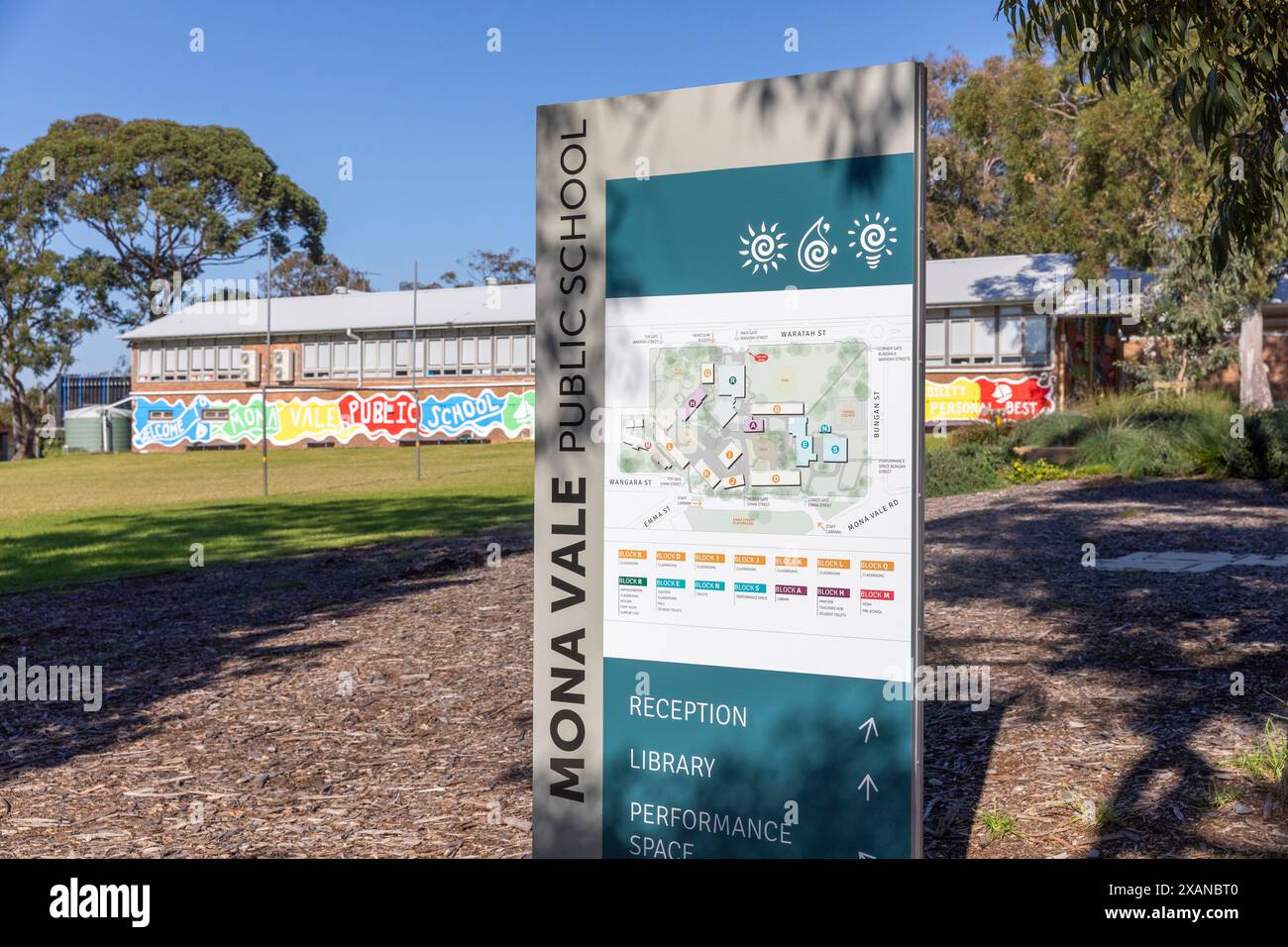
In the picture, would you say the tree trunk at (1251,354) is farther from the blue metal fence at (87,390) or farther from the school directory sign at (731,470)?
the blue metal fence at (87,390)

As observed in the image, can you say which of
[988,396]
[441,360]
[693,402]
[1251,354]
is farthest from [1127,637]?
[441,360]

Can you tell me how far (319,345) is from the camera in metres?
57.0

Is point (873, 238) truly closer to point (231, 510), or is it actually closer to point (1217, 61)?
point (1217, 61)

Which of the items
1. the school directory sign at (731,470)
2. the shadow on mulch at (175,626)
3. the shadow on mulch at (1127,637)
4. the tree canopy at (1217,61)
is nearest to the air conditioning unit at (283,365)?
the shadow on mulch at (175,626)

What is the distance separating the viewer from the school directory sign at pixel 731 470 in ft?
12.7

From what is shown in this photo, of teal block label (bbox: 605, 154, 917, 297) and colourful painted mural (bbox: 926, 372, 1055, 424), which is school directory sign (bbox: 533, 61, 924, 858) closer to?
teal block label (bbox: 605, 154, 917, 297)

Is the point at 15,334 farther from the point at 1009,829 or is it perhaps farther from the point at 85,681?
the point at 1009,829

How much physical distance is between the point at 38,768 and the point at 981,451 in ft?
58.4

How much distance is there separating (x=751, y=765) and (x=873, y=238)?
1686 millimetres

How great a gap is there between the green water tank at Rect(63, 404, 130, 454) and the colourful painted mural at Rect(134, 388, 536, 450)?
3.75m

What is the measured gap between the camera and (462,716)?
23.2ft

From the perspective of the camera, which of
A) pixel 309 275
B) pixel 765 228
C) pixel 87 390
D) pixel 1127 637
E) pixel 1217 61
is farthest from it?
pixel 309 275

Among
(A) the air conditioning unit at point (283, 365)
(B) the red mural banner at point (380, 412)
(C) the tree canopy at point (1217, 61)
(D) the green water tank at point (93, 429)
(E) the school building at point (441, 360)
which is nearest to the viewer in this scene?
(C) the tree canopy at point (1217, 61)

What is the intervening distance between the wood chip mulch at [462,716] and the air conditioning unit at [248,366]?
156 ft
